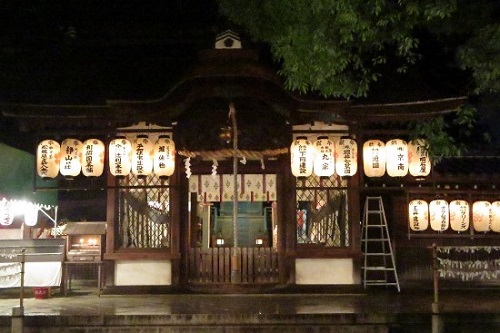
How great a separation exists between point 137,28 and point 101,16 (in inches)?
58.1

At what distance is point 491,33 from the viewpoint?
36.9 ft

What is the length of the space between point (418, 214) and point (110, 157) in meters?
8.13

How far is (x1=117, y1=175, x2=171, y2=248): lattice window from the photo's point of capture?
15648 millimetres

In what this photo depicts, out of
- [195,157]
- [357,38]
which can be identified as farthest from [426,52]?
[195,157]

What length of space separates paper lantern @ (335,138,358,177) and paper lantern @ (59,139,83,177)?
21.2 feet

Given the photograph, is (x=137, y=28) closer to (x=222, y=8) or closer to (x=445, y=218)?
(x=222, y=8)

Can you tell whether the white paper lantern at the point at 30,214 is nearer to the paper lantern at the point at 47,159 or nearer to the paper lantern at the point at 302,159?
the paper lantern at the point at 47,159

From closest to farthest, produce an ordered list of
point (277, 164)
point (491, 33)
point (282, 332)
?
point (491, 33) < point (282, 332) < point (277, 164)

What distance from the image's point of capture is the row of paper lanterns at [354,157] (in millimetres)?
14633

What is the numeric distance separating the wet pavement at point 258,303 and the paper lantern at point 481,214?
71.5 inches

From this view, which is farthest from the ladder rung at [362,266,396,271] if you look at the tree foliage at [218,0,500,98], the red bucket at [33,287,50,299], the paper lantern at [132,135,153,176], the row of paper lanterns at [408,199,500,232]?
the red bucket at [33,287,50,299]

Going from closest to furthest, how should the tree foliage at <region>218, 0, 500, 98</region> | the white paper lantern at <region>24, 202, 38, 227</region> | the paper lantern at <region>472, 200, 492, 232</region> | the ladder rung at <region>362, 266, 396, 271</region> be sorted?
1. the tree foliage at <region>218, 0, 500, 98</region>
2. the ladder rung at <region>362, 266, 396, 271</region>
3. the paper lantern at <region>472, 200, 492, 232</region>
4. the white paper lantern at <region>24, 202, 38, 227</region>

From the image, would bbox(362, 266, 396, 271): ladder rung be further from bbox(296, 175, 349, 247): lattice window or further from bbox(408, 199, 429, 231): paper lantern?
bbox(408, 199, 429, 231): paper lantern

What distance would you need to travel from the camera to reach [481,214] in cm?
1595
